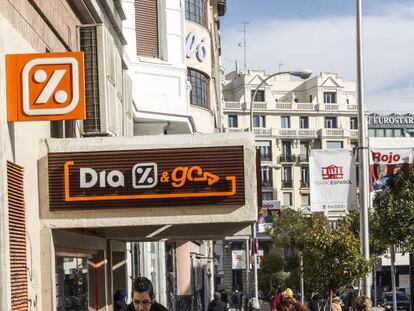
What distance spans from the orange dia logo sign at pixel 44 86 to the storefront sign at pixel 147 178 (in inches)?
71.7

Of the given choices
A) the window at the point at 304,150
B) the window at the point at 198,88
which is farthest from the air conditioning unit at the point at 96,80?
the window at the point at 304,150

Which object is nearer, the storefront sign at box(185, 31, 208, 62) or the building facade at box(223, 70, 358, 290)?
the storefront sign at box(185, 31, 208, 62)

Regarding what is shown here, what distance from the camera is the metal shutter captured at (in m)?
10.6

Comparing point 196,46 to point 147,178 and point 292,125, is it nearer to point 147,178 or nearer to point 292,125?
point 147,178

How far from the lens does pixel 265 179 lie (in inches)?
4119

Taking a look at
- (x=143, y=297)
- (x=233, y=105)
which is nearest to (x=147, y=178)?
(x=143, y=297)

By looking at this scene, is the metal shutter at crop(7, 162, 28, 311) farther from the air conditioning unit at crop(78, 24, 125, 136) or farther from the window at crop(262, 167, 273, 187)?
the window at crop(262, 167, 273, 187)

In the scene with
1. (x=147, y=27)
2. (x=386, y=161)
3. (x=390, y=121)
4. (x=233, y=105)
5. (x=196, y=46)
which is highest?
(x=233, y=105)

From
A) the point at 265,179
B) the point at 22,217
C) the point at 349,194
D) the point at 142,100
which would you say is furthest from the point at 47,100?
the point at 265,179

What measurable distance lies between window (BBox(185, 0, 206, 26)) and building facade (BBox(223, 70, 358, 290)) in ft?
222

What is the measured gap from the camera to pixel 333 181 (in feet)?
69.8

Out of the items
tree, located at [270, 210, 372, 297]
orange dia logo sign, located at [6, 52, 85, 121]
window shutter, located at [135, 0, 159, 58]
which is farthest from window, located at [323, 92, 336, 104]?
orange dia logo sign, located at [6, 52, 85, 121]

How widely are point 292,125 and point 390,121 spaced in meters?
14.6

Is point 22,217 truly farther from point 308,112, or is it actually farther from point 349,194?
point 308,112
